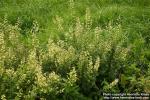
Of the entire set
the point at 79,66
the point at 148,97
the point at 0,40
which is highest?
the point at 0,40

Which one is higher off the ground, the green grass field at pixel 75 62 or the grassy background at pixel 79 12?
the grassy background at pixel 79 12

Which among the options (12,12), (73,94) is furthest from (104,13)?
(73,94)

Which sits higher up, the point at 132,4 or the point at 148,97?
the point at 132,4

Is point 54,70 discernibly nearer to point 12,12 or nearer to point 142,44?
point 142,44

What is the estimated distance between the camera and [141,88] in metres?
6.65

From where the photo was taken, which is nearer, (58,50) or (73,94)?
(73,94)

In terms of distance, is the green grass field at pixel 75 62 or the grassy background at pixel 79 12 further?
the grassy background at pixel 79 12

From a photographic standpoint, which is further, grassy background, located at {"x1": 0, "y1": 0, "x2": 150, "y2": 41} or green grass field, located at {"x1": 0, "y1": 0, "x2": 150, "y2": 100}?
grassy background, located at {"x1": 0, "y1": 0, "x2": 150, "y2": 41}

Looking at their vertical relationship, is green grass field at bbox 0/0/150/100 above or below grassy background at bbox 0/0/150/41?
below

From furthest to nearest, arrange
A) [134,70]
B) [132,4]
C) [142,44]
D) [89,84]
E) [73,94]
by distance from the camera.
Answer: [132,4] → [142,44] → [134,70] → [89,84] → [73,94]

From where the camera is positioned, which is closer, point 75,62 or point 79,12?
point 75,62

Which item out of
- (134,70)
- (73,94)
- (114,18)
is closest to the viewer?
(73,94)

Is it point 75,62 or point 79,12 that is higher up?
point 79,12

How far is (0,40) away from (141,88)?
7.75ft
